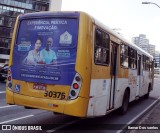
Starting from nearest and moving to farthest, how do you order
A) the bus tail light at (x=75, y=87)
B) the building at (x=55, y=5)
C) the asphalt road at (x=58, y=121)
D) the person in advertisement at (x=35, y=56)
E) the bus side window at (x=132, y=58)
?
the bus tail light at (x=75, y=87)
the person in advertisement at (x=35, y=56)
the asphalt road at (x=58, y=121)
the bus side window at (x=132, y=58)
the building at (x=55, y=5)

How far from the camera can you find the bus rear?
7254mm

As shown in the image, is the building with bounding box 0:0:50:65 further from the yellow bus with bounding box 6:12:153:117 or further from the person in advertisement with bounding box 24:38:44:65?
the person in advertisement with bounding box 24:38:44:65

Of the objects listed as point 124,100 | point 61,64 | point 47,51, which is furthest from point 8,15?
point 61,64

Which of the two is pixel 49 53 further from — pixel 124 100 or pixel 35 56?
pixel 124 100

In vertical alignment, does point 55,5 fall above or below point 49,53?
above

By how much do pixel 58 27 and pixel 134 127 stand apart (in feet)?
12.9

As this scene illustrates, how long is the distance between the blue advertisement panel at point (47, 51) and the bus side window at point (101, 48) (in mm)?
731

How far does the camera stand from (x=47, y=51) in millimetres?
7684

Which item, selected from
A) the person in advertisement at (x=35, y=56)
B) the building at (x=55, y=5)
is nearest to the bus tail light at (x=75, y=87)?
the person in advertisement at (x=35, y=56)

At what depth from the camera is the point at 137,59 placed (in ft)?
45.6

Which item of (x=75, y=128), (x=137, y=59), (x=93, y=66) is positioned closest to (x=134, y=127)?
(x=75, y=128)

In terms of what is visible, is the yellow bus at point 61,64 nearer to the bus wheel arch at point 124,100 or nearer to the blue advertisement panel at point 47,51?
the blue advertisement panel at point 47,51

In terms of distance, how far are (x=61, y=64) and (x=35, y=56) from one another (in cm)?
82

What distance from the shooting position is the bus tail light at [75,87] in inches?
Result: 284
